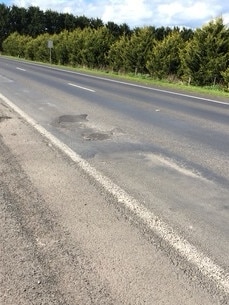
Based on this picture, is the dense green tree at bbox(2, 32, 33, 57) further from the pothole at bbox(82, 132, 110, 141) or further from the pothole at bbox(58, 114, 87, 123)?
the pothole at bbox(82, 132, 110, 141)

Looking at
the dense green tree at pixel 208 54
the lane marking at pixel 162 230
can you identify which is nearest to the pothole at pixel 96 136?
the lane marking at pixel 162 230

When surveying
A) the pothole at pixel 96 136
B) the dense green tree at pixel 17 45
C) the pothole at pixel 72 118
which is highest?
the pothole at pixel 96 136

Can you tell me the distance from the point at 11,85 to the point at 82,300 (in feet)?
54.5

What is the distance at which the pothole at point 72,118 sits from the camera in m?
10.5

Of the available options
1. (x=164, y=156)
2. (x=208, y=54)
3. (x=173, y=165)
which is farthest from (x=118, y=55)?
(x=173, y=165)

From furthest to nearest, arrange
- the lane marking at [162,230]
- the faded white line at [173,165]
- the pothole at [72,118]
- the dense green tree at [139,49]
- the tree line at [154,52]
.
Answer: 1. the dense green tree at [139,49]
2. the tree line at [154,52]
3. the pothole at [72,118]
4. the faded white line at [173,165]
5. the lane marking at [162,230]

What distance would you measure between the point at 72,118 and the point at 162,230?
6.98 metres

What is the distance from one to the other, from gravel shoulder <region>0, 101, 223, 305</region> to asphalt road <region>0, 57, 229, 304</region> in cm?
19

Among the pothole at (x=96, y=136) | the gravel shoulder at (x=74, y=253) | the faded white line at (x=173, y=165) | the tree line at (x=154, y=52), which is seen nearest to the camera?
the gravel shoulder at (x=74, y=253)

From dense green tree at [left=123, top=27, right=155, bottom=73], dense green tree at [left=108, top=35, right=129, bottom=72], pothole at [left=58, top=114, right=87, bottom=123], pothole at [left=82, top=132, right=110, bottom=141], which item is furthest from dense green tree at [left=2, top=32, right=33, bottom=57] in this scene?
pothole at [left=82, top=132, right=110, bottom=141]

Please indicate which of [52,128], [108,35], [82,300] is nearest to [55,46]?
[108,35]

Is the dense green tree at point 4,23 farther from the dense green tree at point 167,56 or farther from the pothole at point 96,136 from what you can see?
the pothole at point 96,136

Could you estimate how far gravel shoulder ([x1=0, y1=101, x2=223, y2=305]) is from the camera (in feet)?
10.4

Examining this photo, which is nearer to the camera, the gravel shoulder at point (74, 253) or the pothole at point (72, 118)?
the gravel shoulder at point (74, 253)
